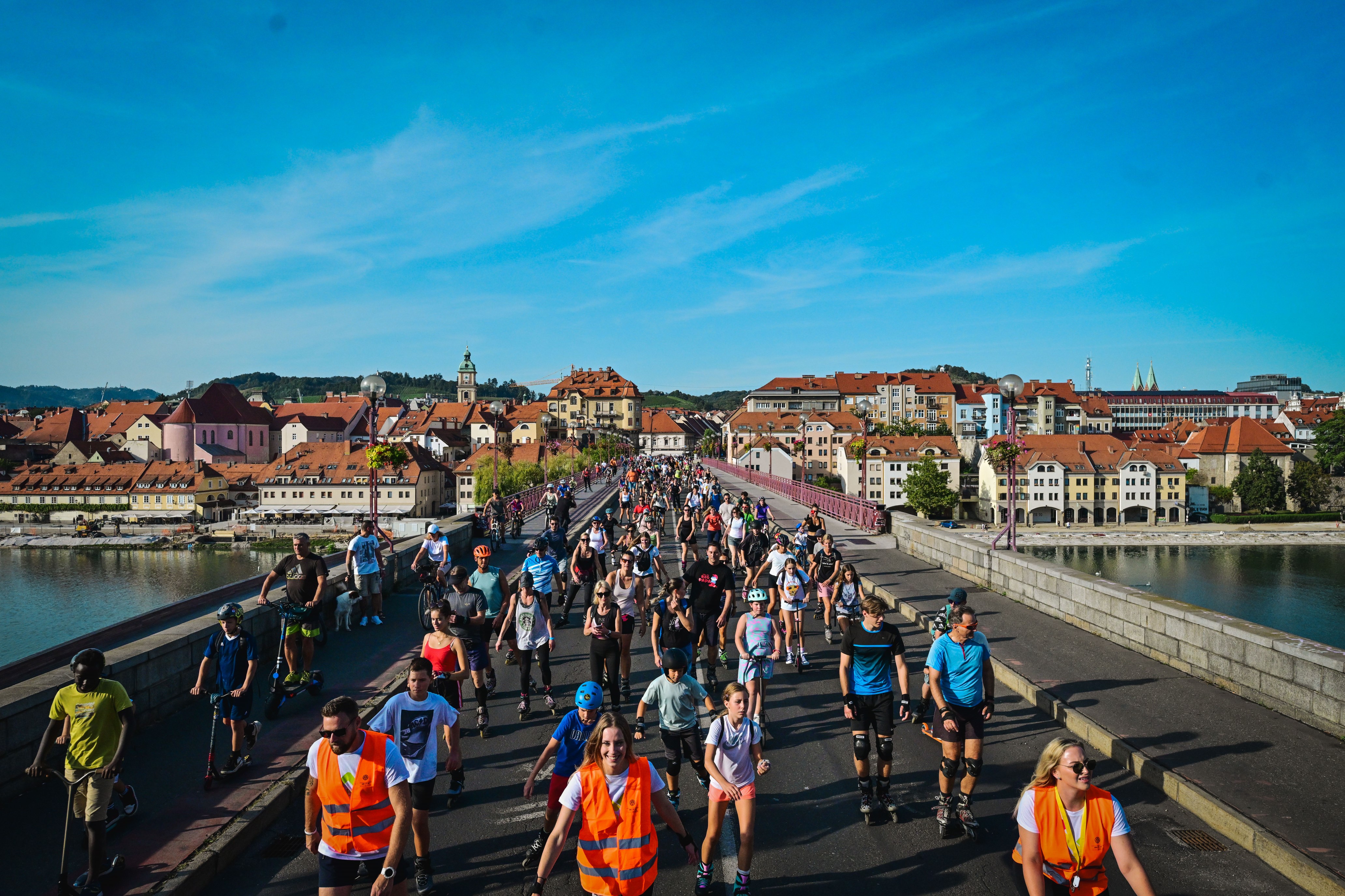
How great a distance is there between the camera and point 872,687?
5.98 m

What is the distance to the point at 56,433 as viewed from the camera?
429 ft

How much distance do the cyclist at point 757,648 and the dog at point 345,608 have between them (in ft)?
22.0

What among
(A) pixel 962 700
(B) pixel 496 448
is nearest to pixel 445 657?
(A) pixel 962 700

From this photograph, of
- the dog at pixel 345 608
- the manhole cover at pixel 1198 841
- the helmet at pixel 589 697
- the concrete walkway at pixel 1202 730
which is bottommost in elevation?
the manhole cover at pixel 1198 841

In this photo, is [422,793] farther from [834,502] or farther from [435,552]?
[834,502]

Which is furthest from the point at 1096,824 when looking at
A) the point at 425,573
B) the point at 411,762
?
the point at 425,573

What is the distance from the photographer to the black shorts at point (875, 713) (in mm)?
5969

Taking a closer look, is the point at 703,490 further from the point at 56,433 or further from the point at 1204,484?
the point at 56,433

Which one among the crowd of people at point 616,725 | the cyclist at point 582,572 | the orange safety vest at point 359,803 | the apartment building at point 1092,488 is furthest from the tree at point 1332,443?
the orange safety vest at point 359,803

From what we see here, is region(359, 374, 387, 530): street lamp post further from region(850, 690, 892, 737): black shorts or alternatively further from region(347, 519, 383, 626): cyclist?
region(850, 690, 892, 737): black shorts

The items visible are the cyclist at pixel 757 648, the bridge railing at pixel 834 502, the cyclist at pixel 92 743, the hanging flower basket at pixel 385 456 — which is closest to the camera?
the cyclist at pixel 92 743

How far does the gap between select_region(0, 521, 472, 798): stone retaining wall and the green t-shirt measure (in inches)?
23.4

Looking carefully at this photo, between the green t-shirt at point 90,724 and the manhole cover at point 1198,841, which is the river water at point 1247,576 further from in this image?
the green t-shirt at point 90,724

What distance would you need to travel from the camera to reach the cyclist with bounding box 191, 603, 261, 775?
240 inches
